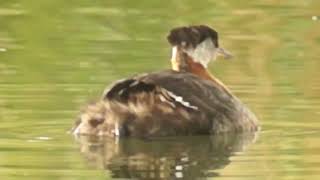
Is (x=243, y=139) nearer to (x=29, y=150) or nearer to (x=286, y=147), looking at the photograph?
(x=286, y=147)

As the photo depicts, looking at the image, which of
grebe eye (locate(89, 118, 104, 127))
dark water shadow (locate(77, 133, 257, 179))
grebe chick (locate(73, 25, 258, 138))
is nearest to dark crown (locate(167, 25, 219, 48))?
grebe chick (locate(73, 25, 258, 138))

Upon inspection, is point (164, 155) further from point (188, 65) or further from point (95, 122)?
point (188, 65)

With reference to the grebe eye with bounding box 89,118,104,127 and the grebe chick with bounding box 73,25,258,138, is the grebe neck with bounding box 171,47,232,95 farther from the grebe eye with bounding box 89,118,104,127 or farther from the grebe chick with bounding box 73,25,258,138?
the grebe eye with bounding box 89,118,104,127

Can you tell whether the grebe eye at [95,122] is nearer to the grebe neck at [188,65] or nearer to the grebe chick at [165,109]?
the grebe chick at [165,109]

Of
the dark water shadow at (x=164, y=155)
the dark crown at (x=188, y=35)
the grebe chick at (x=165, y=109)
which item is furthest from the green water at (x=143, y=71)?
the dark crown at (x=188, y=35)

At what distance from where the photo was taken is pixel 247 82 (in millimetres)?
12797

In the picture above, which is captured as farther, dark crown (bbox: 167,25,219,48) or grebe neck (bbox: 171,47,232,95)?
grebe neck (bbox: 171,47,232,95)

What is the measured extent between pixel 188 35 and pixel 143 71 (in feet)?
6.09

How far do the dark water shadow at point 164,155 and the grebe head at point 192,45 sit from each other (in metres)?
0.85

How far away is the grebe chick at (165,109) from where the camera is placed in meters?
10.5

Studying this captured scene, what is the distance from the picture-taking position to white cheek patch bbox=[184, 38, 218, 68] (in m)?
11.5

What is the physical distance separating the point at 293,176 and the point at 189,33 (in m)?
2.53

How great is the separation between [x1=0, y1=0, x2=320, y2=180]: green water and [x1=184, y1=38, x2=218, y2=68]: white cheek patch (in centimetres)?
45

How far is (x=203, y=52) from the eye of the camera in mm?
11586
